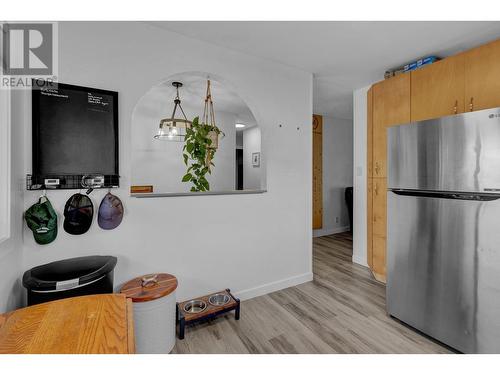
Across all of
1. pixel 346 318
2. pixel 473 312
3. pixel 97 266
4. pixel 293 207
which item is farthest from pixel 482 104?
pixel 97 266

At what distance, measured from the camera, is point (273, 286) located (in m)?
2.52

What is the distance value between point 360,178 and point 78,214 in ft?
10.4

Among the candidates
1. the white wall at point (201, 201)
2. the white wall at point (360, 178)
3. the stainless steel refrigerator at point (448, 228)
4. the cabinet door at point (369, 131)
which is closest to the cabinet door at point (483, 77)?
the stainless steel refrigerator at point (448, 228)

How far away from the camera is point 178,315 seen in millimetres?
1868

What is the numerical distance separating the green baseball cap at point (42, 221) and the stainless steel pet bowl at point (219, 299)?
1.24 meters

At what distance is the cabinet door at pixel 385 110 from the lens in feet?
8.30

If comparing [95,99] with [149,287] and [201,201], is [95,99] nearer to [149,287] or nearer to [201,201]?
[201,201]

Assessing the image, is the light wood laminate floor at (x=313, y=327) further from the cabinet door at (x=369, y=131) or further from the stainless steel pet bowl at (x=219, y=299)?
the cabinet door at (x=369, y=131)

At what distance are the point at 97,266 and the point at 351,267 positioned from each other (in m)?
2.96

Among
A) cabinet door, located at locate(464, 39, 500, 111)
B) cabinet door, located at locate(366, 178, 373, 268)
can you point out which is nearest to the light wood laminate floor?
cabinet door, located at locate(366, 178, 373, 268)

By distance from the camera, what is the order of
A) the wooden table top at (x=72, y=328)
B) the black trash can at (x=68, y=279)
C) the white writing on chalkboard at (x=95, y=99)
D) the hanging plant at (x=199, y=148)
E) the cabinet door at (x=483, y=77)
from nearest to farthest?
the wooden table top at (x=72, y=328)
the black trash can at (x=68, y=279)
the white writing on chalkboard at (x=95, y=99)
the cabinet door at (x=483, y=77)
the hanging plant at (x=199, y=148)

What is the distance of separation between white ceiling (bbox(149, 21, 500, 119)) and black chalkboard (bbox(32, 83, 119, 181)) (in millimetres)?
843

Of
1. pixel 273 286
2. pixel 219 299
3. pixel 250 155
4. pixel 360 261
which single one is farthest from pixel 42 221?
pixel 250 155

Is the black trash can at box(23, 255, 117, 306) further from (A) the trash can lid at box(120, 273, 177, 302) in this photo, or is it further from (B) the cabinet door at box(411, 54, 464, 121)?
(B) the cabinet door at box(411, 54, 464, 121)
